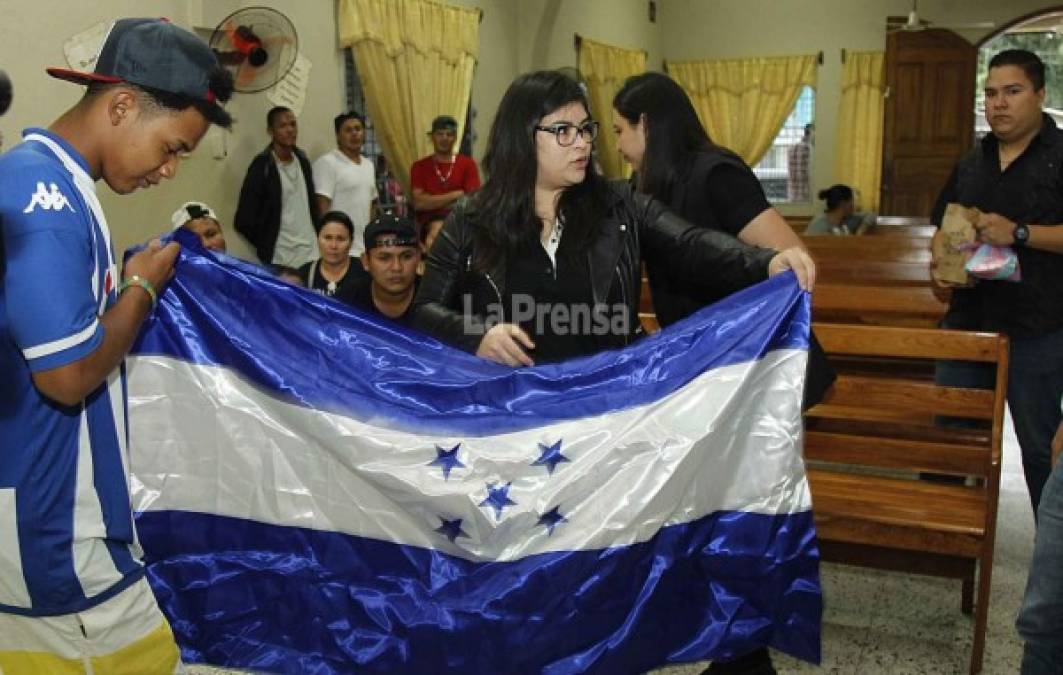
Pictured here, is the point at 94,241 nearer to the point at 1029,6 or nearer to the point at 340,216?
the point at 340,216

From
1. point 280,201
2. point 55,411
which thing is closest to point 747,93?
point 280,201

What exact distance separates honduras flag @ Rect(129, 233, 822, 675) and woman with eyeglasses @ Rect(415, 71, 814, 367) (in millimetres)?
132

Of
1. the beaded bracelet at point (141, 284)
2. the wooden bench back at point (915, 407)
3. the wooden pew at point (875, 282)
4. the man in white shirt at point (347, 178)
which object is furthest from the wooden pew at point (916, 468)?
the man in white shirt at point (347, 178)

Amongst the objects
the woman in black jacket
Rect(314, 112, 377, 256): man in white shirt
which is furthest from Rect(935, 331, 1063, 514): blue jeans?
Rect(314, 112, 377, 256): man in white shirt

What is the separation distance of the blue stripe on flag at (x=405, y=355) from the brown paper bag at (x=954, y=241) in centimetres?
124

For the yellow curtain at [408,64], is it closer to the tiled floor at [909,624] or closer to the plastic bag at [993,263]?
the tiled floor at [909,624]

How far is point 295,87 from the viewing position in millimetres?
6934

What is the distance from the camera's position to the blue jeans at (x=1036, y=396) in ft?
10.1

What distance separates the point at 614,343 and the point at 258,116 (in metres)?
4.84

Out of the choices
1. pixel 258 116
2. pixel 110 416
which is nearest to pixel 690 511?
pixel 110 416

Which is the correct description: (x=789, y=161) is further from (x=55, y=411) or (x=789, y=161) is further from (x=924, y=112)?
(x=55, y=411)

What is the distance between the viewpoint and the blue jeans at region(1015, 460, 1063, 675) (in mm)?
1947

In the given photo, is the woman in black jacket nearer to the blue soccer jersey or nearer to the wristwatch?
the wristwatch

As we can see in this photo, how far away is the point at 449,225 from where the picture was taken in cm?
228
